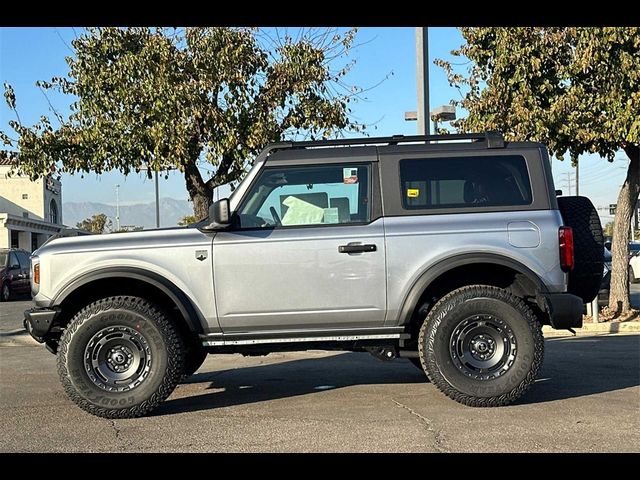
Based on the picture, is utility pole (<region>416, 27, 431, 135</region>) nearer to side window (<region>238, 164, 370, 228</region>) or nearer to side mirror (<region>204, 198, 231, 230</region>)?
side window (<region>238, 164, 370, 228</region>)

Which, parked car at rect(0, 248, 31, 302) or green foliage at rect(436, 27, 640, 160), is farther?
parked car at rect(0, 248, 31, 302)

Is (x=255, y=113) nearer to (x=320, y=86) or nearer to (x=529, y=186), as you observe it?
(x=320, y=86)

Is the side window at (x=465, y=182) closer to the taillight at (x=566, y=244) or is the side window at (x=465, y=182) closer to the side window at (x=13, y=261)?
the taillight at (x=566, y=244)

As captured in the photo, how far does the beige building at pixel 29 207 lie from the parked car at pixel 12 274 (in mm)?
21776

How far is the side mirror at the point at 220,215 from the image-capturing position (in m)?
5.92

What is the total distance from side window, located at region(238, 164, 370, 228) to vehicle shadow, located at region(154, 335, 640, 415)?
1733 millimetres

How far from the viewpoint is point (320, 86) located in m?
12.8

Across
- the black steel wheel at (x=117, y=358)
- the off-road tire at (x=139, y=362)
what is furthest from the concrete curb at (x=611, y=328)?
the black steel wheel at (x=117, y=358)

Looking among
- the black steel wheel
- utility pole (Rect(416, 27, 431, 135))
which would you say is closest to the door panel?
the black steel wheel

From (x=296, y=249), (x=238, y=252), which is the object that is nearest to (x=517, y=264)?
(x=296, y=249)

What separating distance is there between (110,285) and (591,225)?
14.1ft

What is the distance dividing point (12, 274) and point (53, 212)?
123 feet

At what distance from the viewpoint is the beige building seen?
147 feet

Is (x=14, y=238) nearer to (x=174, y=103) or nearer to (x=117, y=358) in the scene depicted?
(x=174, y=103)
